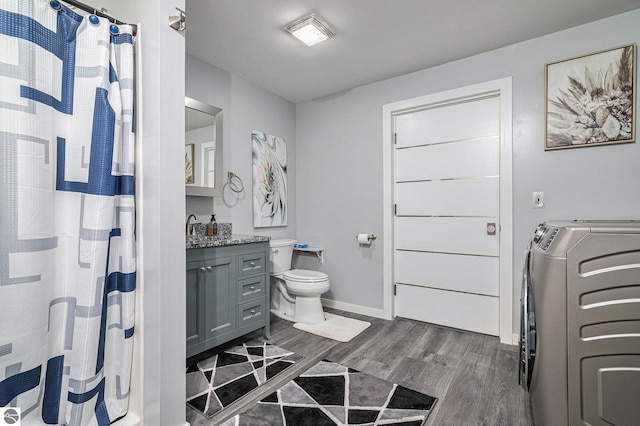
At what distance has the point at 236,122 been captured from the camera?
9.30 ft

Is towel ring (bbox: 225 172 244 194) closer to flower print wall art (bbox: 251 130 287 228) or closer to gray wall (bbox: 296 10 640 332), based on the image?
flower print wall art (bbox: 251 130 287 228)

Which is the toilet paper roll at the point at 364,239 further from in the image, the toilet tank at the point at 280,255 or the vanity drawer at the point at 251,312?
the vanity drawer at the point at 251,312

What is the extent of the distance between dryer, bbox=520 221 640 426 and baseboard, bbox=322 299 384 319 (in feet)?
6.01

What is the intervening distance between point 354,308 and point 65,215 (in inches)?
102

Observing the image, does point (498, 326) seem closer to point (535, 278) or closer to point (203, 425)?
point (535, 278)

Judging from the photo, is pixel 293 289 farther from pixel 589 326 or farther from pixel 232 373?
pixel 589 326

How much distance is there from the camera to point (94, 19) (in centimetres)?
127

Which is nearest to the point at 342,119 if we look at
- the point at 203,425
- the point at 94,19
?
the point at 94,19

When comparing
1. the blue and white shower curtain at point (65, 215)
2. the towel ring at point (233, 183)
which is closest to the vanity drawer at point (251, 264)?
the towel ring at point (233, 183)

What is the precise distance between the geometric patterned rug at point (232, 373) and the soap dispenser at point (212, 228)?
0.94 metres

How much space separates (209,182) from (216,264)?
81 centimetres

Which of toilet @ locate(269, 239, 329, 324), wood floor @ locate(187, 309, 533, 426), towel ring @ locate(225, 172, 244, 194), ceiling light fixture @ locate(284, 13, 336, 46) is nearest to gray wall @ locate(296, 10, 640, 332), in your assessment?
wood floor @ locate(187, 309, 533, 426)

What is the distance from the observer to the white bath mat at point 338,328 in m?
2.55

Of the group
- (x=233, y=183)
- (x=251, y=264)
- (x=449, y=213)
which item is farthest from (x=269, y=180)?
(x=449, y=213)
